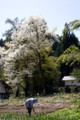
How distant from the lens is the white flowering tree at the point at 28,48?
26000mm

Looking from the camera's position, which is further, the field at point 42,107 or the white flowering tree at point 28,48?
the white flowering tree at point 28,48

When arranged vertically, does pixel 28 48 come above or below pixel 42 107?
above

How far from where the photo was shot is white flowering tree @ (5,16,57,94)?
26000 mm

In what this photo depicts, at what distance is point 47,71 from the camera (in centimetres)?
2959

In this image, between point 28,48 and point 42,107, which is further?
point 28,48

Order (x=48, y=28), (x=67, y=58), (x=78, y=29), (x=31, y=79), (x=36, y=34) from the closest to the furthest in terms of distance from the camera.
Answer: (x=78, y=29)
(x=67, y=58)
(x=36, y=34)
(x=48, y=28)
(x=31, y=79)

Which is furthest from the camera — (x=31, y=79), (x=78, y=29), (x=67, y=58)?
(x=31, y=79)

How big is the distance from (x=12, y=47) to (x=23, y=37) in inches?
106

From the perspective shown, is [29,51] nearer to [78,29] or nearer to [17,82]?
[17,82]

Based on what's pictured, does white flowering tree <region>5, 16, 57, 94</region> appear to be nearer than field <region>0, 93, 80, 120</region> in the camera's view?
No

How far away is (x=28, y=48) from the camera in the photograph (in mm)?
26641

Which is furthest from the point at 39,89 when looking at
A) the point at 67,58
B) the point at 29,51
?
the point at 67,58

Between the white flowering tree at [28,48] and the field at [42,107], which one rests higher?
the white flowering tree at [28,48]

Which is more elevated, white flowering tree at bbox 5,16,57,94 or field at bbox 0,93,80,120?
white flowering tree at bbox 5,16,57,94
